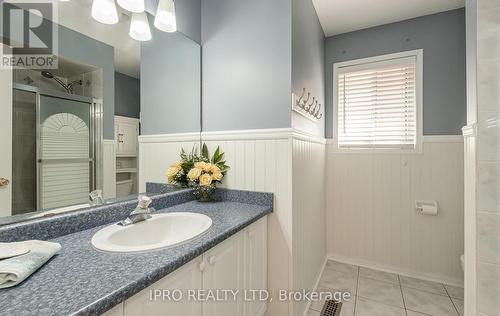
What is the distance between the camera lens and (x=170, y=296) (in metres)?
0.80

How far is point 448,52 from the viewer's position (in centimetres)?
210

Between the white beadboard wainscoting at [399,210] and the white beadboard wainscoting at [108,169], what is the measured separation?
6.93 ft

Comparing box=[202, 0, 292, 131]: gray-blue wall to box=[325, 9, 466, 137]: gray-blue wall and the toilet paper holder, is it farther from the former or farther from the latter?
the toilet paper holder

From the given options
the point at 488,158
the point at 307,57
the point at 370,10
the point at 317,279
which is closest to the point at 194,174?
the point at 307,57

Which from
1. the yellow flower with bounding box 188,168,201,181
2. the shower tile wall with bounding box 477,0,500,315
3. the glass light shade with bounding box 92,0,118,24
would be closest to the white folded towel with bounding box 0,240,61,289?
the yellow flower with bounding box 188,168,201,181

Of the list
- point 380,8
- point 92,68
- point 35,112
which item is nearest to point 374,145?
point 380,8

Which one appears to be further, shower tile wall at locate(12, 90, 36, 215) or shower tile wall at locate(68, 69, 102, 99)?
shower tile wall at locate(68, 69, 102, 99)

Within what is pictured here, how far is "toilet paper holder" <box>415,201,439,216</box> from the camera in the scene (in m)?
2.09

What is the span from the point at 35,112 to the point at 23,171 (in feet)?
0.80

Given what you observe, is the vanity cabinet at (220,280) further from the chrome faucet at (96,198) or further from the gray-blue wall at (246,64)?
the gray-blue wall at (246,64)

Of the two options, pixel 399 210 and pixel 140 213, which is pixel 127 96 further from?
pixel 399 210

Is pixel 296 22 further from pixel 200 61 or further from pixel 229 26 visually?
pixel 200 61

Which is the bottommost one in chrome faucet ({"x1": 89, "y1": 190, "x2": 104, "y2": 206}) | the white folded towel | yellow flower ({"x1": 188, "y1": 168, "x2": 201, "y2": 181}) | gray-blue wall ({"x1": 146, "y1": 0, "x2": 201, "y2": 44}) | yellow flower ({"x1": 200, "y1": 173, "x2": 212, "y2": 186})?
the white folded towel

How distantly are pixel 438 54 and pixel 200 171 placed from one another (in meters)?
2.42
